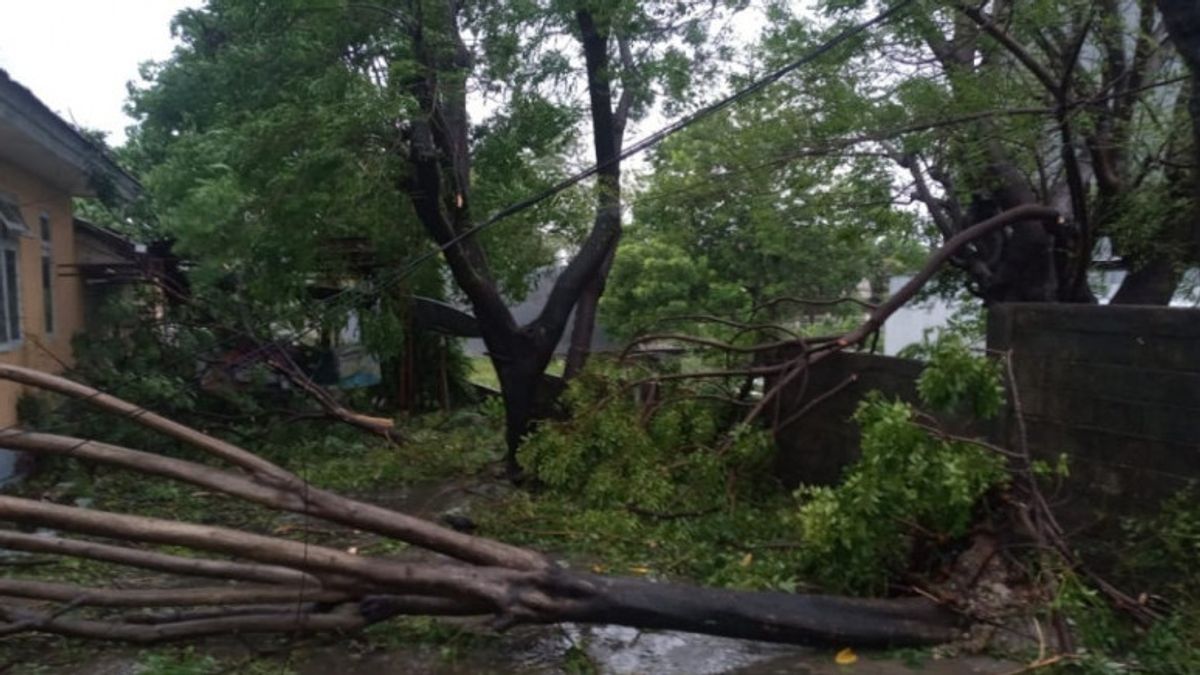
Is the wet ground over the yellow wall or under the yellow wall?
under

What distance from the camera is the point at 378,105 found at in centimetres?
807

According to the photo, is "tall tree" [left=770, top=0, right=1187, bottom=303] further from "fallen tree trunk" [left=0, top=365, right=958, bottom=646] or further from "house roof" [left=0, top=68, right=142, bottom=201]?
"house roof" [left=0, top=68, right=142, bottom=201]

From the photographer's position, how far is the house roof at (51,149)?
8172 millimetres

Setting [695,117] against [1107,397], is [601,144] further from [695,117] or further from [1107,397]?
[1107,397]

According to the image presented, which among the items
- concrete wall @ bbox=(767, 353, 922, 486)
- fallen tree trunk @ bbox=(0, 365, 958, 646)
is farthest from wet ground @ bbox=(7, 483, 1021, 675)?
concrete wall @ bbox=(767, 353, 922, 486)

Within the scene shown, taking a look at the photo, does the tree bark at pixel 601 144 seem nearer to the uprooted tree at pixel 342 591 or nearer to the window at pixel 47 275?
the uprooted tree at pixel 342 591

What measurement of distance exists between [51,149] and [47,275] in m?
2.35

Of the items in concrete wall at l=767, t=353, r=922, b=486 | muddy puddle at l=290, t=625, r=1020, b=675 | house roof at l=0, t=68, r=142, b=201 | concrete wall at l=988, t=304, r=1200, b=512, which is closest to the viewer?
muddy puddle at l=290, t=625, r=1020, b=675

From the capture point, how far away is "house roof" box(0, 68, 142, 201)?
817 cm

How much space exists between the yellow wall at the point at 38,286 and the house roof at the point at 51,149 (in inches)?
8.1

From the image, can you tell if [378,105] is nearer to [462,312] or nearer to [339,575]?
[339,575]

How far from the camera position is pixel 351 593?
499 centimetres

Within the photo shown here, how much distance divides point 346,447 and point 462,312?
8.36 feet

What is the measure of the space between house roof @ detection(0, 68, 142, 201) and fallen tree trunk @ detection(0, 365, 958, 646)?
3.91 m
